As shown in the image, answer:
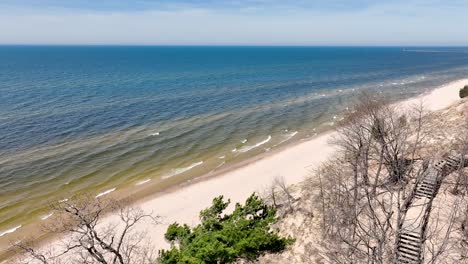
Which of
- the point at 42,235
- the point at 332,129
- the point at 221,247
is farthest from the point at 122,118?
the point at 221,247

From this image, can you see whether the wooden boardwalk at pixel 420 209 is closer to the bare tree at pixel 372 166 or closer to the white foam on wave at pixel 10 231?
the bare tree at pixel 372 166

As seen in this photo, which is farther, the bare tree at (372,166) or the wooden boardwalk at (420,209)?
the bare tree at (372,166)

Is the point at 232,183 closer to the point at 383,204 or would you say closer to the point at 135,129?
the point at 383,204

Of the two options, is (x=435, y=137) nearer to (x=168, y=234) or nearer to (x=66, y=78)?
(x=168, y=234)

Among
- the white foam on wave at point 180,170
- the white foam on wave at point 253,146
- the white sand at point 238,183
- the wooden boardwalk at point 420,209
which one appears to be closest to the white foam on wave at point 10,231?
the white sand at point 238,183

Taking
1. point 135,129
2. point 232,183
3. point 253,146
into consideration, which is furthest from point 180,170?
point 135,129

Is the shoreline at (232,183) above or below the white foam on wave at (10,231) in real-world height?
above
